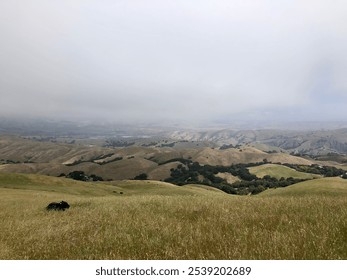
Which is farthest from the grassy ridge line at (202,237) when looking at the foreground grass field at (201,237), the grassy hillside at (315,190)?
the grassy hillside at (315,190)

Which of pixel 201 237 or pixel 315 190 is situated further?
pixel 315 190

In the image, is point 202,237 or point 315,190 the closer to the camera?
point 202,237

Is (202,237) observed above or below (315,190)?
above

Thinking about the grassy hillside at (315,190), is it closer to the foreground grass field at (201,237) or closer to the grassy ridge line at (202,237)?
the foreground grass field at (201,237)

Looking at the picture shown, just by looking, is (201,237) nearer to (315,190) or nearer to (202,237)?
(202,237)

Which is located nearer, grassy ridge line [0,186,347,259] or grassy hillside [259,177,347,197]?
grassy ridge line [0,186,347,259]

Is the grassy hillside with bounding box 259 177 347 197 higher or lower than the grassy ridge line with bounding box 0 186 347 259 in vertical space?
lower

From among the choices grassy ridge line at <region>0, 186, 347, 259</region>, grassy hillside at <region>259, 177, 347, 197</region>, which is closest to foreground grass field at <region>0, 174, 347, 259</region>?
grassy ridge line at <region>0, 186, 347, 259</region>

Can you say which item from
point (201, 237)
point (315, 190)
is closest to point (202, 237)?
point (201, 237)

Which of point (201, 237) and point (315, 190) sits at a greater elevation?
point (201, 237)

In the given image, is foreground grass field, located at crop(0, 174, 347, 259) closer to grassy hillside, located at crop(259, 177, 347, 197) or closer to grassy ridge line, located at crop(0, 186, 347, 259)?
grassy ridge line, located at crop(0, 186, 347, 259)

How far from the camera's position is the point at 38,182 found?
7631cm

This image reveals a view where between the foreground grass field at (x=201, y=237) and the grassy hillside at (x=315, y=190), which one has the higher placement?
the foreground grass field at (x=201, y=237)
